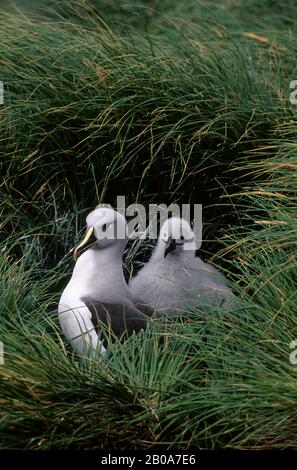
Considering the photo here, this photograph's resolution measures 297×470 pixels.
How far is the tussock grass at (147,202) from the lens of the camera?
4410 millimetres

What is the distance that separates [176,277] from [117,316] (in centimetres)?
48

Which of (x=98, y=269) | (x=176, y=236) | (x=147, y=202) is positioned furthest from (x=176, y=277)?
(x=147, y=202)

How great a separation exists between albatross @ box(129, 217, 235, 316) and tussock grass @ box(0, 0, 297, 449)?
110mm

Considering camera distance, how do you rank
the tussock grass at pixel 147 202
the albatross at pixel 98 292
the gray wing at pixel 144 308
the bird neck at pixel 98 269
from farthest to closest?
the gray wing at pixel 144 308 → the bird neck at pixel 98 269 → the albatross at pixel 98 292 → the tussock grass at pixel 147 202

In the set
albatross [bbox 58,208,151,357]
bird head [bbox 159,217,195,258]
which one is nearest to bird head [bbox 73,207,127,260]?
albatross [bbox 58,208,151,357]

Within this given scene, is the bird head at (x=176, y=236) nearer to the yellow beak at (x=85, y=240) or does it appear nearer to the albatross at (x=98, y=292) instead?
the albatross at (x=98, y=292)

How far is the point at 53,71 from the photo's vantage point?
6180 millimetres

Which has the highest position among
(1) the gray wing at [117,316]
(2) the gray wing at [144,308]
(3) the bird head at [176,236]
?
(3) the bird head at [176,236]

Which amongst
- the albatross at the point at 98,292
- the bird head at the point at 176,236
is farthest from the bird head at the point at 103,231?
the bird head at the point at 176,236

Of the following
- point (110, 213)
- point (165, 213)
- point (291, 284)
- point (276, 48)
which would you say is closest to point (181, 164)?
point (165, 213)

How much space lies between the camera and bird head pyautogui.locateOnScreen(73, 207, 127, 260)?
5.34m

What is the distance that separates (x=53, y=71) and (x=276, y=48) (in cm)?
149
